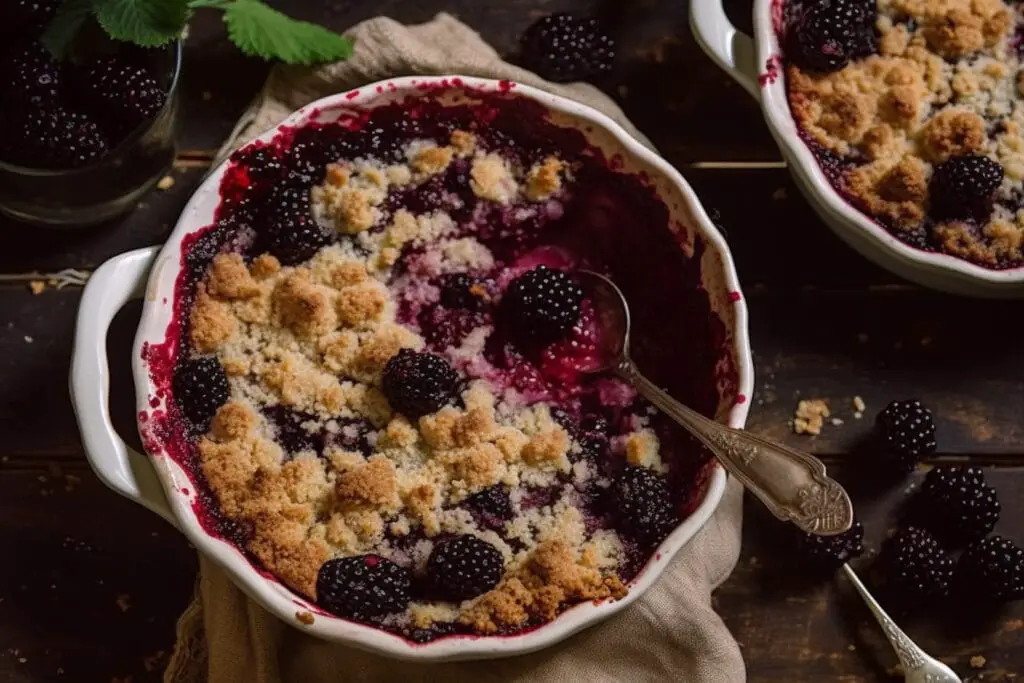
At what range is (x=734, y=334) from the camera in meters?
1.46

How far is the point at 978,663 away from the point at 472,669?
724 mm

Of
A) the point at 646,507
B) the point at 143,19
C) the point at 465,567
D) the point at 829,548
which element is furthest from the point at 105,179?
the point at 829,548

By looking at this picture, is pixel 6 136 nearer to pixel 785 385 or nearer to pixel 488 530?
pixel 488 530

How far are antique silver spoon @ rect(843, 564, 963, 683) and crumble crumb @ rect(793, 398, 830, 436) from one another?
0.69 feet

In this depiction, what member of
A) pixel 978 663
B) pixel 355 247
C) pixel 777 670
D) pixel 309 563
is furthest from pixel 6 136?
pixel 978 663

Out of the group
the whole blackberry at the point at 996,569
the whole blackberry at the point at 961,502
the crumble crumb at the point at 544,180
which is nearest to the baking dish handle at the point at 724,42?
the crumble crumb at the point at 544,180

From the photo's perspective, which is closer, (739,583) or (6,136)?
(6,136)

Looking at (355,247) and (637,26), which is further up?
(637,26)

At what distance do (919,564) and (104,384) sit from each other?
1089mm

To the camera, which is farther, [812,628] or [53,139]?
[812,628]

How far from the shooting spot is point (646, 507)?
1.44 metres

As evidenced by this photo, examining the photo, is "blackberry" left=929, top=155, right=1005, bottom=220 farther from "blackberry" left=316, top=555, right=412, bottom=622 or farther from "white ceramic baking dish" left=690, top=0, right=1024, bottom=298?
"blackberry" left=316, top=555, right=412, bottom=622

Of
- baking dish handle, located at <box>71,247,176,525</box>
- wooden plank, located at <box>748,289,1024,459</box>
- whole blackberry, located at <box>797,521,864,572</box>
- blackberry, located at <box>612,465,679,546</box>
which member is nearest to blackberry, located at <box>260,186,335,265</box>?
baking dish handle, located at <box>71,247,176,525</box>

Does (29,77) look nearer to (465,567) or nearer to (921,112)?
(465,567)
